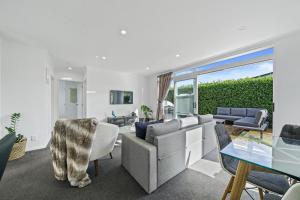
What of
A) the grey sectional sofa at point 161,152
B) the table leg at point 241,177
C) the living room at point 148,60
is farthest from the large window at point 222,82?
the table leg at point 241,177

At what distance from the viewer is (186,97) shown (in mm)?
5129

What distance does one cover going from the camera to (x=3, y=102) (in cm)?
261

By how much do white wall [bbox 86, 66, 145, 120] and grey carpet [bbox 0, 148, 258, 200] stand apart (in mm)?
2856

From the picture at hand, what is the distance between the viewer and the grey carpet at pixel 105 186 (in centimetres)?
156

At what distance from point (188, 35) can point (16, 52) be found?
3622 millimetres

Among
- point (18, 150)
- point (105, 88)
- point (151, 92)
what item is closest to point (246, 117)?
point (151, 92)

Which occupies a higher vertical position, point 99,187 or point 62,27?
point 62,27

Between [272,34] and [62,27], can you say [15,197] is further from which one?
[272,34]

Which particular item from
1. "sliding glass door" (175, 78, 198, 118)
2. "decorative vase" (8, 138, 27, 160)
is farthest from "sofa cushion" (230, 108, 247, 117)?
"decorative vase" (8, 138, 27, 160)

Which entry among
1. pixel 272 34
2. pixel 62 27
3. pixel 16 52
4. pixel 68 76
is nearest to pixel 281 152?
pixel 272 34

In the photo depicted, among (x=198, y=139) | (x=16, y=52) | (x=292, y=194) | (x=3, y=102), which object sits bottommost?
(x=198, y=139)

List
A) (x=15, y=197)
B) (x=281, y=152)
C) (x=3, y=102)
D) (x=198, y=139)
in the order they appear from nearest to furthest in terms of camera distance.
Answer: (x=281, y=152)
(x=15, y=197)
(x=198, y=139)
(x=3, y=102)

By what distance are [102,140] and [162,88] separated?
13.2ft

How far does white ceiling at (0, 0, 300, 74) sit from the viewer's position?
1.67 meters
